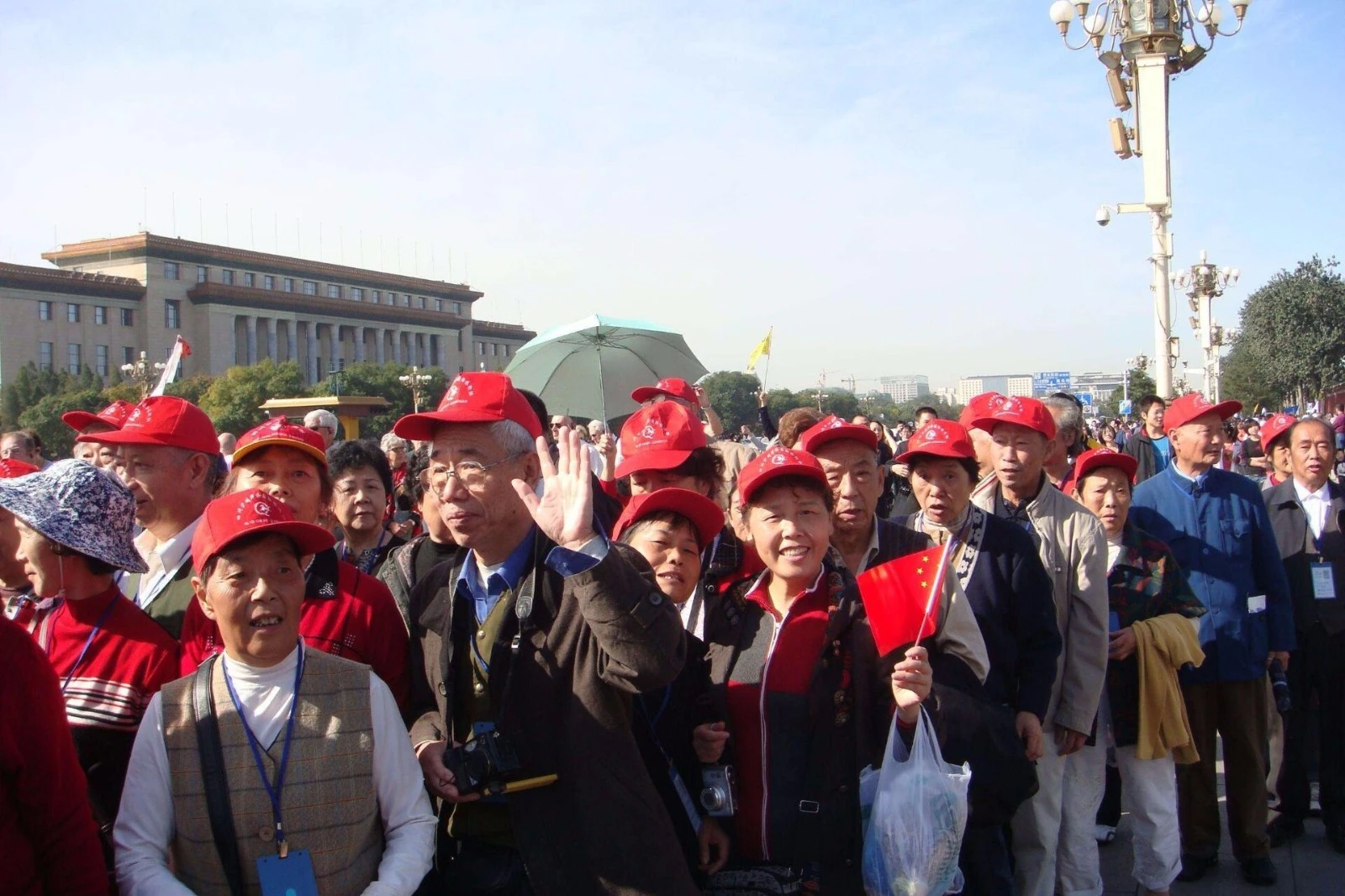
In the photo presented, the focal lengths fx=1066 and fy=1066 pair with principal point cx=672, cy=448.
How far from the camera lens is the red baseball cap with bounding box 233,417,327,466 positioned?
3.43 metres

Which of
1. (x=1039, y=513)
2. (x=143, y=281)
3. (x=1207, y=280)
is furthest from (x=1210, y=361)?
(x=143, y=281)

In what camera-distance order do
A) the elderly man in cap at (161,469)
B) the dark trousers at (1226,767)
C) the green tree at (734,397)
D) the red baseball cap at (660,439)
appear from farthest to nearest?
1. the green tree at (734,397)
2. the dark trousers at (1226,767)
3. the red baseball cap at (660,439)
4. the elderly man in cap at (161,469)

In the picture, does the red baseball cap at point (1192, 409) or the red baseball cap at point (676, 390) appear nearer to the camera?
the red baseball cap at point (1192, 409)

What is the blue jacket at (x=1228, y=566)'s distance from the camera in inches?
193

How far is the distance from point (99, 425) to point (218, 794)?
391cm

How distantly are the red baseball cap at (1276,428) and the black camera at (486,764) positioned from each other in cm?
554

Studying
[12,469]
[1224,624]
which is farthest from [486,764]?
[1224,624]

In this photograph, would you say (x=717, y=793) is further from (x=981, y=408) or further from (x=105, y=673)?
(x=981, y=408)

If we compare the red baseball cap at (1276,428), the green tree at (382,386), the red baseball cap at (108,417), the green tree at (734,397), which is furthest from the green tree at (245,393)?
the red baseball cap at (1276,428)

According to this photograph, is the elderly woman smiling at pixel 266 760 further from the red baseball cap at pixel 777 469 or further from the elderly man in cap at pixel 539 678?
the red baseball cap at pixel 777 469

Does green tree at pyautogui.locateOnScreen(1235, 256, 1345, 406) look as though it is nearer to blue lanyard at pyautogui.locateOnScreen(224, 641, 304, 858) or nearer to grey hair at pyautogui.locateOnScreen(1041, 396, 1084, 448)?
grey hair at pyautogui.locateOnScreen(1041, 396, 1084, 448)

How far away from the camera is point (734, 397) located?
297ft

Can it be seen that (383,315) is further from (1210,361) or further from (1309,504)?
(1309,504)

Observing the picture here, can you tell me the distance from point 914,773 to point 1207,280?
31.2m
